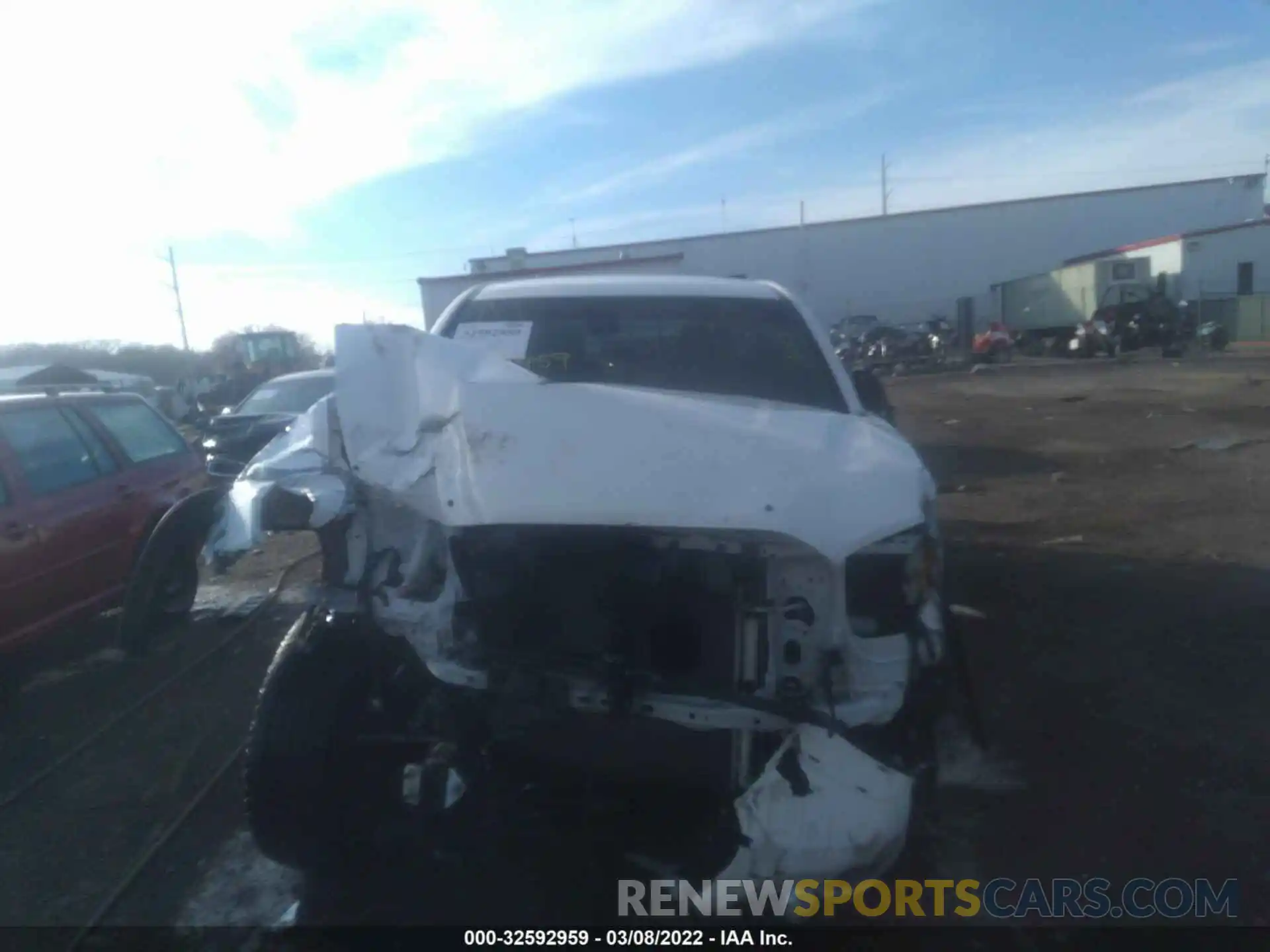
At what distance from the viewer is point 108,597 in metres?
6.29

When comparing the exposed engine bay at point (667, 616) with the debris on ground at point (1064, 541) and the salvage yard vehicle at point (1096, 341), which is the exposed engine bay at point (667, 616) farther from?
the salvage yard vehicle at point (1096, 341)

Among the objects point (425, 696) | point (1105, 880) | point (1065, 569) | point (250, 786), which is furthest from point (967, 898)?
point (1065, 569)

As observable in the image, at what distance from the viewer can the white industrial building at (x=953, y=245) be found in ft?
144

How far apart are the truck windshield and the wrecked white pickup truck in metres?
1.00

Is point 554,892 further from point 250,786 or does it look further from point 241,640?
point 241,640

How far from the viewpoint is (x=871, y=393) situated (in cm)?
495

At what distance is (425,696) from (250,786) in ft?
1.91

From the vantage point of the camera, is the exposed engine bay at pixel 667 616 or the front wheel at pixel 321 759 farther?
the front wheel at pixel 321 759

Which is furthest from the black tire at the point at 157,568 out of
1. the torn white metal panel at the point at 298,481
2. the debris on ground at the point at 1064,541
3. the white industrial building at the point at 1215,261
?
the white industrial building at the point at 1215,261

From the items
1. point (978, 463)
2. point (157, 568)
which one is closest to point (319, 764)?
point (157, 568)

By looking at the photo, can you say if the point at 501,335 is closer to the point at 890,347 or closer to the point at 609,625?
the point at 609,625

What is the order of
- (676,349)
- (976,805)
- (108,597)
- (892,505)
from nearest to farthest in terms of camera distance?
(892,505) < (976,805) < (676,349) < (108,597)

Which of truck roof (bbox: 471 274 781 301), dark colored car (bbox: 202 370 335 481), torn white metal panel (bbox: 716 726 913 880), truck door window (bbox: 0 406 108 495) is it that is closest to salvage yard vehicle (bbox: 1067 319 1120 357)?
dark colored car (bbox: 202 370 335 481)

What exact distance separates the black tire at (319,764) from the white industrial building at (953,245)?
4008 cm
